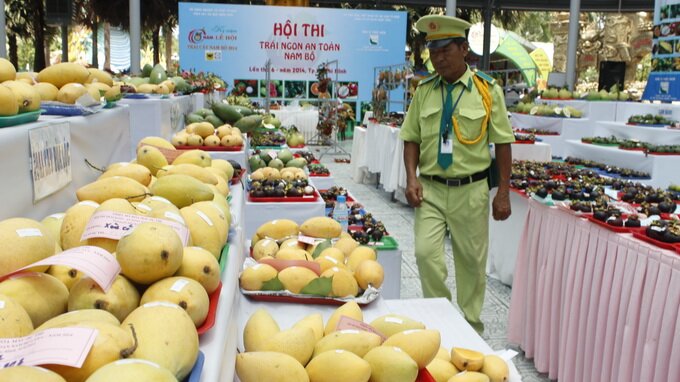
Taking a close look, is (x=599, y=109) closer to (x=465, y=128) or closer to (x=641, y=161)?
(x=641, y=161)

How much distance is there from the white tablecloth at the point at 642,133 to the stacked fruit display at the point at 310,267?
603 cm

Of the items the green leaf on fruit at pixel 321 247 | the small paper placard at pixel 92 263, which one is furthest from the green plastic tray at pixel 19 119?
the green leaf on fruit at pixel 321 247

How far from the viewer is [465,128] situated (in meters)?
3.20

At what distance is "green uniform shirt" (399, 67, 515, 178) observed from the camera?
3.19m

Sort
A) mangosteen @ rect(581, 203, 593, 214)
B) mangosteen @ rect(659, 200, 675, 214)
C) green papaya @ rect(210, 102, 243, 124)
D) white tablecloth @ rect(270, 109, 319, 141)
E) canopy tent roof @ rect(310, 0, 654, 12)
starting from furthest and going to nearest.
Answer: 1. canopy tent roof @ rect(310, 0, 654, 12)
2. white tablecloth @ rect(270, 109, 319, 141)
3. green papaya @ rect(210, 102, 243, 124)
4. mangosteen @ rect(659, 200, 675, 214)
5. mangosteen @ rect(581, 203, 593, 214)

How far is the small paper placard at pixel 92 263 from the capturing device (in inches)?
37.9

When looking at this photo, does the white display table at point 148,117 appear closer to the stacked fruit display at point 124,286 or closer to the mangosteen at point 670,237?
the stacked fruit display at point 124,286

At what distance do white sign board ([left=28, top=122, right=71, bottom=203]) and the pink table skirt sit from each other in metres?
2.18

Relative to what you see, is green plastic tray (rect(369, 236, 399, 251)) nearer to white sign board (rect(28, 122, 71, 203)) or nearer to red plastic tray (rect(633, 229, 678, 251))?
red plastic tray (rect(633, 229, 678, 251))

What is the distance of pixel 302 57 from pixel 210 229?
13.2 meters

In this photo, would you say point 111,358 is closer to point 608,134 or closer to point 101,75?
point 101,75

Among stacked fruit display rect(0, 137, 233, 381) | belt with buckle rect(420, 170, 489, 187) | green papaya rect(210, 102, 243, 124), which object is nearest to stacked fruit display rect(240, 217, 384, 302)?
stacked fruit display rect(0, 137, 233, 381)

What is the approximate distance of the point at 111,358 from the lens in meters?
0.81

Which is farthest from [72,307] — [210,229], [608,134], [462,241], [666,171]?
[608,134]
